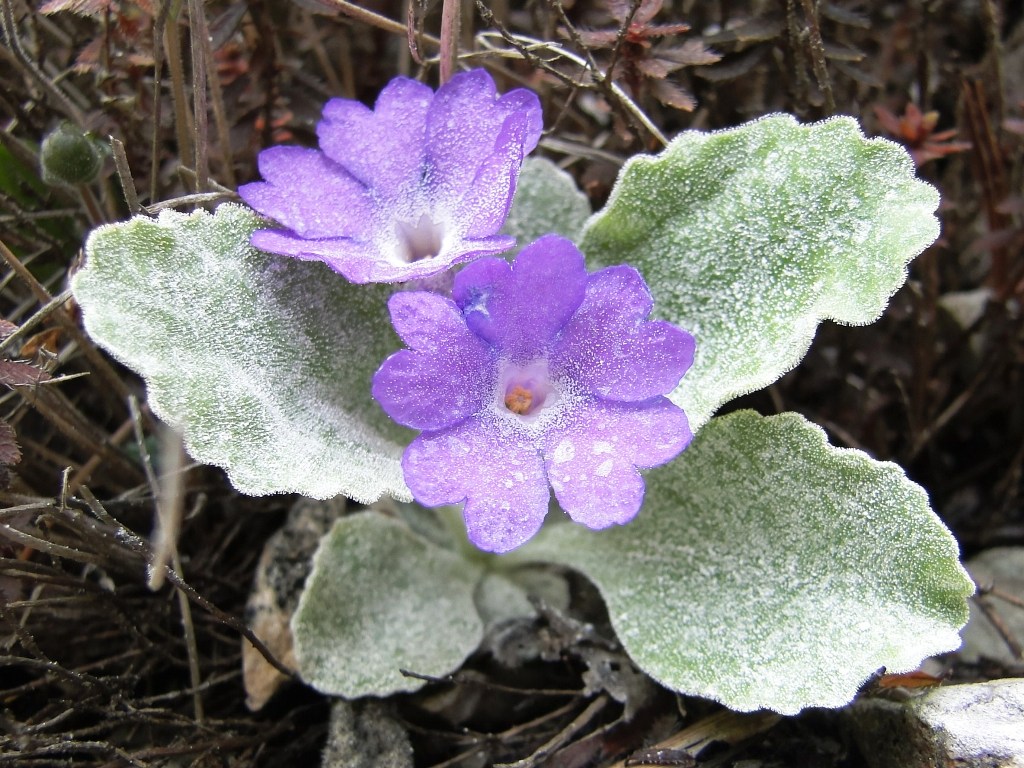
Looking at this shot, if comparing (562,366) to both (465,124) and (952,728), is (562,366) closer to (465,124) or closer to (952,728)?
(465,124)

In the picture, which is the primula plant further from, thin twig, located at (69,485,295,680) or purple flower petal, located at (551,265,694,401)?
thin twig, located at (69,485,295,680)

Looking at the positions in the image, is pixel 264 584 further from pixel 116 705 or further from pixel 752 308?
pixel 752 308

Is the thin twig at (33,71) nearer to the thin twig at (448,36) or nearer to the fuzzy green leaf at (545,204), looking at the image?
the thin twig at (448,36)

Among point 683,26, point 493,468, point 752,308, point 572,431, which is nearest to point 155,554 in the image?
point 493,468

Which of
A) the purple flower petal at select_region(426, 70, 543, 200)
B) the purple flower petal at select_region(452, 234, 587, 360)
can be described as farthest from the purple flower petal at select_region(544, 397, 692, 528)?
the purple flower petal at select_region(426, 70, 543, 200)

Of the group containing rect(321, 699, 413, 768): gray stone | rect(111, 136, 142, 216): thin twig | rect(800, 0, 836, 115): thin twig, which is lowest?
rect(321, 699, 413, 768): gray stone

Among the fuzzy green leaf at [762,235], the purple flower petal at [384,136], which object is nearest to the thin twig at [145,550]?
the purple flower petal at [384,136]
